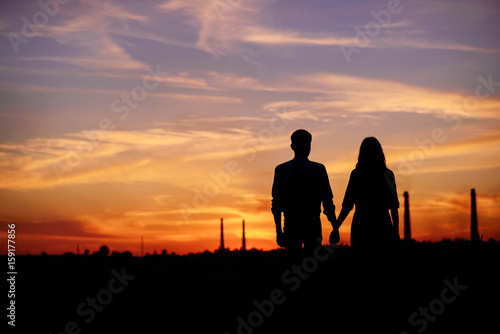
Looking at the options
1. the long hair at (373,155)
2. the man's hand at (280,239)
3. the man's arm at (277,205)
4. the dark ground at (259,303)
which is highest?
the long hair at (373,155)

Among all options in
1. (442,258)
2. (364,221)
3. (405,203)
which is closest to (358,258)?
(364,221)

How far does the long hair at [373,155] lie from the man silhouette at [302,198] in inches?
27.8

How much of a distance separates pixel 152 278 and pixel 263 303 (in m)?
5.09

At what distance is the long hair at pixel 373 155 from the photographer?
29.2 ft

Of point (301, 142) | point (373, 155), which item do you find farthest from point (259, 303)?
point (373, 155)

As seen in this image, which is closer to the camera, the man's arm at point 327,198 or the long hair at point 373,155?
the man's arm at point 327,198

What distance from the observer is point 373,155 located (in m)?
8.90

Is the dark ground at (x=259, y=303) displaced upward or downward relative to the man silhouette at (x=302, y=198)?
downward

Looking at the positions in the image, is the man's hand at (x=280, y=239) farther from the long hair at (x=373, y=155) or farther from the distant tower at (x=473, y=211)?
the distant tower at (x=473, y=211)

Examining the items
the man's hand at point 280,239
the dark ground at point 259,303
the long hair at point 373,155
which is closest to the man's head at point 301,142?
the long hair at point 373,155

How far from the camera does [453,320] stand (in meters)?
7.78

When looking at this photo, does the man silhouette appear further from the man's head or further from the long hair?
the long hair

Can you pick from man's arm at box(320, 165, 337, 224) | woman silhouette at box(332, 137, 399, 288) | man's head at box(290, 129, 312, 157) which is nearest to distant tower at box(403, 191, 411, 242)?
woman silhouette at box(332, 137, 399, 288)

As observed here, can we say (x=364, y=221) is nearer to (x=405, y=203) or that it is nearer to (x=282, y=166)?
(x=282, y=166)
